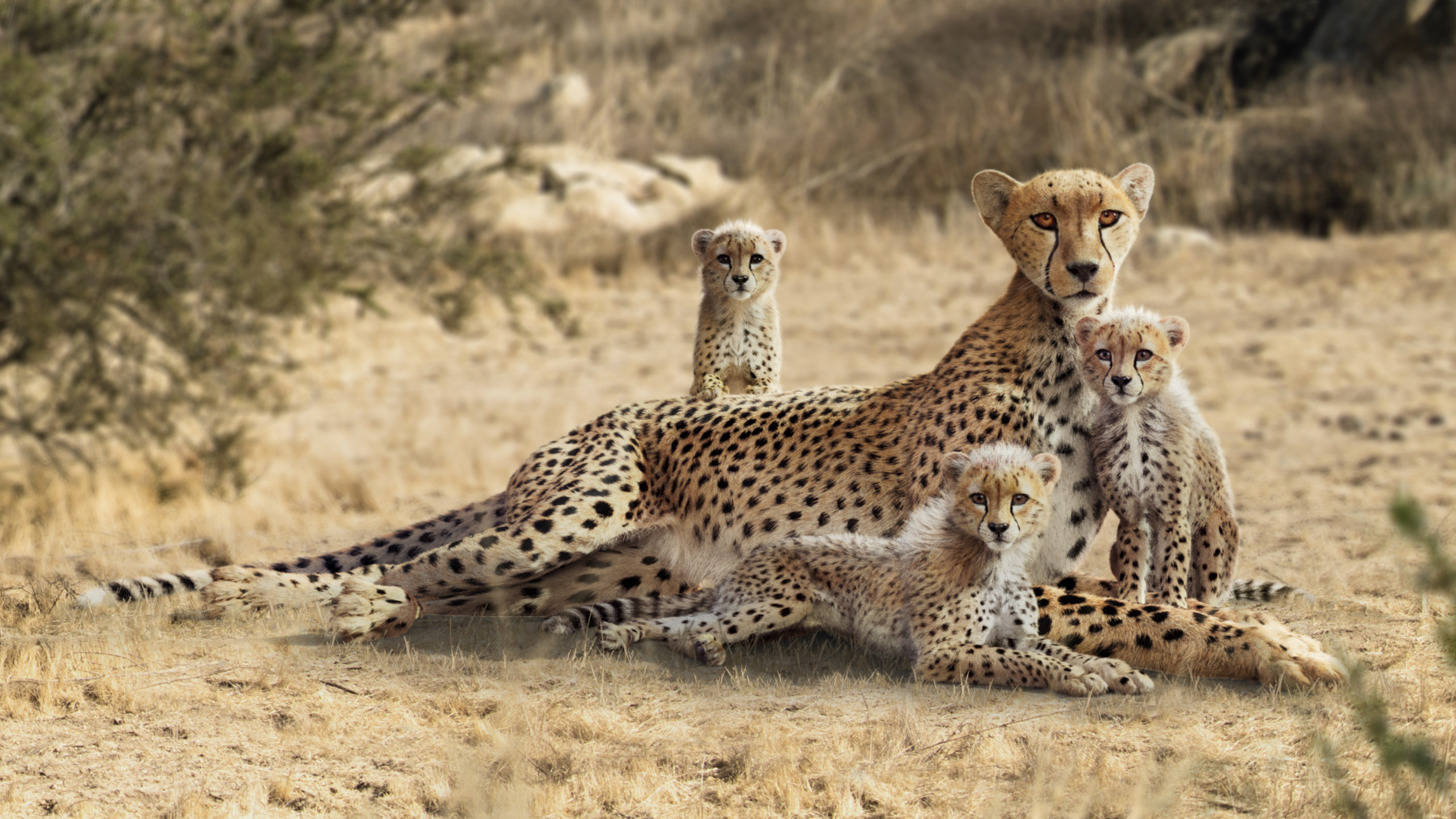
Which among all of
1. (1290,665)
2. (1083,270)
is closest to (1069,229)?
(1083,270)

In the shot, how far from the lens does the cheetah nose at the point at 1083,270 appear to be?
4141 millimetres

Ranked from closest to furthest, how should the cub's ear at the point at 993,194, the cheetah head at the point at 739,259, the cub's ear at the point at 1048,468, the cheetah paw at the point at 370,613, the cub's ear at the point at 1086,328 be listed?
1. the cub's ear at the point at 1048,468
2. the cub's ear at the point at 1086,328
3. the cub's ear at the point at 993,194
4. the cheetah paw at the point at 370,613
5. the cheetah head at the point at 739,259

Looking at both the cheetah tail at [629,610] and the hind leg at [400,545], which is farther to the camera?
the hind leg at [400,545]

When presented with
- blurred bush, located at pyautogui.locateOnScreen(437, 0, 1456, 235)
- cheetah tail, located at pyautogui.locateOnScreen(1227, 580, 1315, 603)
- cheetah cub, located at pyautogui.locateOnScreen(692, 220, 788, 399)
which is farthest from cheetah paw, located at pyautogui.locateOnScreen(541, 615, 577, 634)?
Answer: blurred bush, located at pyautogui.locateOnScreen(437, 0, 1456, 235)

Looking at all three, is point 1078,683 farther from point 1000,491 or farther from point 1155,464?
point 1155,464

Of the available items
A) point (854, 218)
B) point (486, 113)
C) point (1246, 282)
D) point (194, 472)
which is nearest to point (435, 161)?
point (194, 472)

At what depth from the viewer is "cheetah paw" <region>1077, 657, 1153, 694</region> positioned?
4.02 meters

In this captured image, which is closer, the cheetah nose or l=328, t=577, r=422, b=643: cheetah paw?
the cheetah nose

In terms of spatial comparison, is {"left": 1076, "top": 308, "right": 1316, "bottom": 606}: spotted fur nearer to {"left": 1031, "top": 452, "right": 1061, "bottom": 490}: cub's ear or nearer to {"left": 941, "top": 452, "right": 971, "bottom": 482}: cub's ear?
{"left": 1031, "top": 452, "right": 1061, "bottom": 490}: cub's ear

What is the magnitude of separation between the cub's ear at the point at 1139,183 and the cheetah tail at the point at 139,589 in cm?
336

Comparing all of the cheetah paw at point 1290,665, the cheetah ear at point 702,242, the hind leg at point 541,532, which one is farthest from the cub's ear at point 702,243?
the cheetah paw at point 1290,665

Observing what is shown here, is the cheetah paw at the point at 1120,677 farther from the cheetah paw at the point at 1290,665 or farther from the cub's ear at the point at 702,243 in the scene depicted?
the cub's ear at the point at 702,243

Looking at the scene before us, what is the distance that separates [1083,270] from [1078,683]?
115 cm

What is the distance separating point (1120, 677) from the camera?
13.3 feet
